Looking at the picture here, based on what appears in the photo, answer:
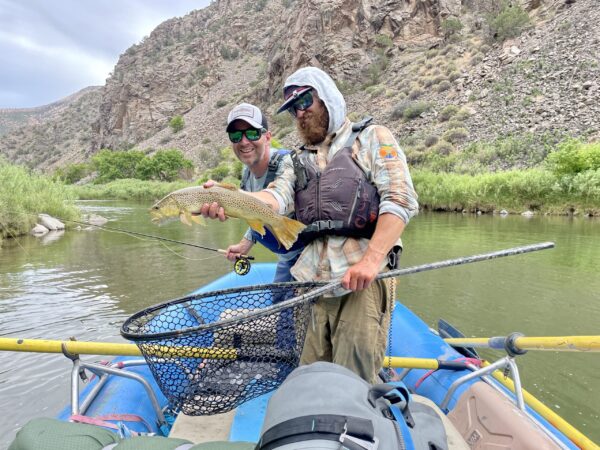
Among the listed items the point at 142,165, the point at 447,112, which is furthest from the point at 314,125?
the point at 142,165

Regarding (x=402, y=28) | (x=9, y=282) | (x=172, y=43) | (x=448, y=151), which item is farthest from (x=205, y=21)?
(x=9, y=282)

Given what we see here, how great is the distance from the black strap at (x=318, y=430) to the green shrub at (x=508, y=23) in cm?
A: 4763

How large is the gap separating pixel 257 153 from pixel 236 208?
74cm

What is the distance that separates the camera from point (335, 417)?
1.11m

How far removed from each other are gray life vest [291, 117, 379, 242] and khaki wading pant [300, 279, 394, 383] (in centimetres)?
34

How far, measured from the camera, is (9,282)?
30.1 ft

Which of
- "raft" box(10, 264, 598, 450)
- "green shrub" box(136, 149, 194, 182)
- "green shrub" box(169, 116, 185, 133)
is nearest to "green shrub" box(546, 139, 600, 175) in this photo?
"raft" box(10, 264, 598, 450)

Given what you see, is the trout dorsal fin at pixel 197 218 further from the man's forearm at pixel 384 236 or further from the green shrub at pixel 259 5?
the green shrub at pixel 259 5

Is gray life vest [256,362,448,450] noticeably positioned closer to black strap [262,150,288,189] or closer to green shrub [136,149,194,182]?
black strap [262,150,288,189]

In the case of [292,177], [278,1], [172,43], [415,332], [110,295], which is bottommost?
[110,295]

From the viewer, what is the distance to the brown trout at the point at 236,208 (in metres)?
2.44

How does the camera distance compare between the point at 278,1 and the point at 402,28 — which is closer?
the point at 402,28

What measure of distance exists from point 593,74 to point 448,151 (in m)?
11.0

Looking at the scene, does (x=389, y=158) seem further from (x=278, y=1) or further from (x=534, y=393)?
(x=278, y=1)
